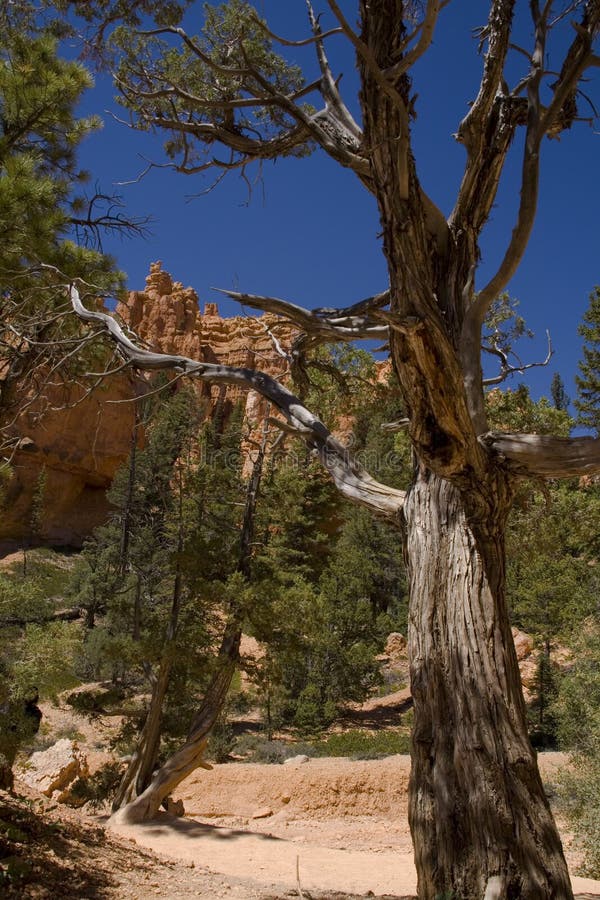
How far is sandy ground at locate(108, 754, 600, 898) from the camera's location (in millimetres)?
7973

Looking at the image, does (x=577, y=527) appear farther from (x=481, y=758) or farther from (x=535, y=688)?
(x=535, y=688)

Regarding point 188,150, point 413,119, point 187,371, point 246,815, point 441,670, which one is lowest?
point 246,815

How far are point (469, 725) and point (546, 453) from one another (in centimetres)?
144

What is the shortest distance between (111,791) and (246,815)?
9.88 ft

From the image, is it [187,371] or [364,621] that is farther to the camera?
[364,621]

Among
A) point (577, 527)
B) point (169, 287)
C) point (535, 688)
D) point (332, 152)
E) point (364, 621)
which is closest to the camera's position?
point (332, 152)

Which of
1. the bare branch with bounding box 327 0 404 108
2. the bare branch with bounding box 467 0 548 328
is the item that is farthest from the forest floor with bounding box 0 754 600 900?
the bare branch with bounding box 327 0 404 108

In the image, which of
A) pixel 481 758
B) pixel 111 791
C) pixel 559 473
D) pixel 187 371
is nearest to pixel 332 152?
pixel 187 371

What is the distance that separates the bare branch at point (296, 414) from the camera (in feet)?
13.3

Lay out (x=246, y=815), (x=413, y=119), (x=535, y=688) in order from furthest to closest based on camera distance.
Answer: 1. (x=535, y=688)
2. (x=246, y=815)
3. (x=413, y=119)

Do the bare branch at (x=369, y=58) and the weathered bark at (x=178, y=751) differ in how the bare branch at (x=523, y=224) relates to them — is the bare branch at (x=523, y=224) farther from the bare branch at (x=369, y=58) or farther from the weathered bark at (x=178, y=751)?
the weathered bark at (x=178, y=751)

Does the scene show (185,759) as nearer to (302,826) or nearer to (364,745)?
(302,826)

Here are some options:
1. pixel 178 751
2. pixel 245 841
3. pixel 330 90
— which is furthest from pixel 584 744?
pixel 330 90

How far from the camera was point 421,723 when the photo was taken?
3.36 meters
